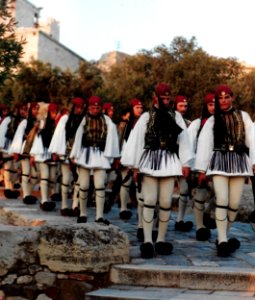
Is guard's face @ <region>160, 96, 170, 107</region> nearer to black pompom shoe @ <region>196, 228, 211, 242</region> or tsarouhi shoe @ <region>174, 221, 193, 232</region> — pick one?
black pompom shoe @ <region>196, 228, 211, 242</region>

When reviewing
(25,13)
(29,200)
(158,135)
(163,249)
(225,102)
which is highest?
(25,13)

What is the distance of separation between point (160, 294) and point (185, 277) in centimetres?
36

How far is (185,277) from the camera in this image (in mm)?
5551

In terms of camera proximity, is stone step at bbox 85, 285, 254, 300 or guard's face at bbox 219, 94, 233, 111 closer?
stone step at bbox 85, 285, 254, 300

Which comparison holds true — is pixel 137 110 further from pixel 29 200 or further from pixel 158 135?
pixel 29 200

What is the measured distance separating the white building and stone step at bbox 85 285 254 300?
38.0 meters

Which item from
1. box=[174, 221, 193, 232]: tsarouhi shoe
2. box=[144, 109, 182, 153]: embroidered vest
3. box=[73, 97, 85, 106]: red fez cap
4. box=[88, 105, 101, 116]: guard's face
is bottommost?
box=[174, 221, 193, 232]: tsarouhi shoe

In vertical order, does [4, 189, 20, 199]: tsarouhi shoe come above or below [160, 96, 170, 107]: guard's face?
below

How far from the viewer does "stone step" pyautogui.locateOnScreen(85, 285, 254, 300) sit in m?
5.14

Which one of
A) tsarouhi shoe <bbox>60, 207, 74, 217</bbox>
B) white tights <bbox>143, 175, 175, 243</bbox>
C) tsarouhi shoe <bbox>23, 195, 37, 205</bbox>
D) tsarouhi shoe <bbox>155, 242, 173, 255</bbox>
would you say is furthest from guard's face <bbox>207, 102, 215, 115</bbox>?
tsarouhi shoe <bbox>23, 195, 37, 205</bbox>

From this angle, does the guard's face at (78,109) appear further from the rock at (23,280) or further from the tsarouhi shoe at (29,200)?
the rock at (23,280)

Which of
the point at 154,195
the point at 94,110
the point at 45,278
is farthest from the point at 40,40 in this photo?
the point at 45,278

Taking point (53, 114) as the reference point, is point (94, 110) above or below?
below

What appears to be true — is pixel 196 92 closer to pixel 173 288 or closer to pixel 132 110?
pixel 132 110
